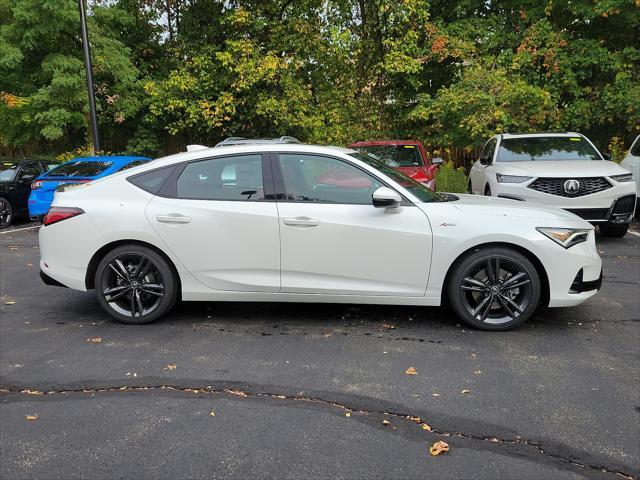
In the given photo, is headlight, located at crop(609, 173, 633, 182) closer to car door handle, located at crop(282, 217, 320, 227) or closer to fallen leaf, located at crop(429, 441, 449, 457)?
car door handle, located at crop(282, 217, 320, 227)

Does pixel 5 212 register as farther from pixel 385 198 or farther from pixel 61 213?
pixel 385 198

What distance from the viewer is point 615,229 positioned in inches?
371

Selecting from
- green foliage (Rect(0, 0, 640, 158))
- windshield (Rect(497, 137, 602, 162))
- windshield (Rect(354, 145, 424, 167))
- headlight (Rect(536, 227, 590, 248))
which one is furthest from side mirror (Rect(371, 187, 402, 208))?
green foliage (Rect(0, 0, 640, 158))

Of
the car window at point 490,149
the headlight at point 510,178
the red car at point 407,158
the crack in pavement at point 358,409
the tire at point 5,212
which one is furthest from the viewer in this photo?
the tire at point 5,212

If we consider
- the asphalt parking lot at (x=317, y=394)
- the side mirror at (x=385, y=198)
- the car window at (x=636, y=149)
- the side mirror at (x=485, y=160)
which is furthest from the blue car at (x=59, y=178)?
the car window at (x=636, y=149)

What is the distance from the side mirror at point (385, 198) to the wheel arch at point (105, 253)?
1.85 metres

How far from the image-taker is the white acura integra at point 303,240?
15.5 ft

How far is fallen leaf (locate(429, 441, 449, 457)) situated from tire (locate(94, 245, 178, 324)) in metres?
2.85

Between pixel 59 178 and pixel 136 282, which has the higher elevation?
pixel 59 178

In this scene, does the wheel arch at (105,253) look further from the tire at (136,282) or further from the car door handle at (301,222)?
the car door handle at (301,222)

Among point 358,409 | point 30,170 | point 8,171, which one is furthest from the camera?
point 30,170

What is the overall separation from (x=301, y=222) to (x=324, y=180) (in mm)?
462

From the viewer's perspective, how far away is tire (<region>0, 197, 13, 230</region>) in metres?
12.4

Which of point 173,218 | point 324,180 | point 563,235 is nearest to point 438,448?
point 563,235
